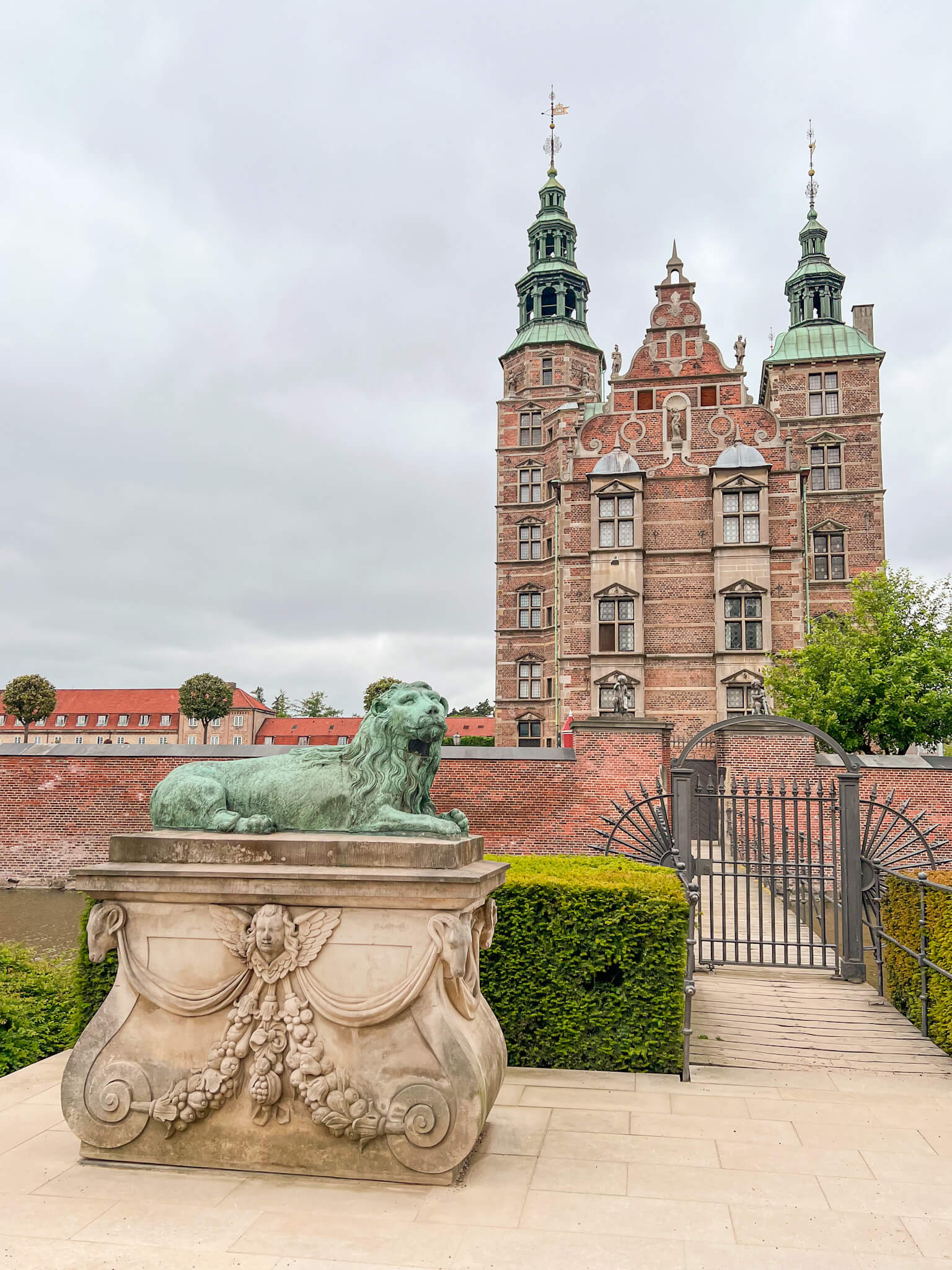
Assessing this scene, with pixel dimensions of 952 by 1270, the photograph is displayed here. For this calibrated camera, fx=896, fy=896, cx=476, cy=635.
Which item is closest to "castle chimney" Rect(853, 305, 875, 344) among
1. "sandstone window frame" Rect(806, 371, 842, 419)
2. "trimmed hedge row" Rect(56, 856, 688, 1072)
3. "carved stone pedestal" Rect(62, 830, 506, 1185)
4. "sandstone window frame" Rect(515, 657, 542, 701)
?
"sandstone window frame" Rect(806, 371, 842, 419)

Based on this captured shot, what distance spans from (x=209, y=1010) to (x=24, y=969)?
16.9ft

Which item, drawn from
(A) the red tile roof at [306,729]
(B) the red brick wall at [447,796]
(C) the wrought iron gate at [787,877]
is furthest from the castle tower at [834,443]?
(A) the red tile roof at [306,729]

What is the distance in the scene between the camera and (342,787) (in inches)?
170

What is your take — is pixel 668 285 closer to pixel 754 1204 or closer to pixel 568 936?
pixel 568 936

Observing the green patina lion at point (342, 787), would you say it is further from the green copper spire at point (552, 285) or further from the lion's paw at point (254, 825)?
the green copper spire at point (552, 285)

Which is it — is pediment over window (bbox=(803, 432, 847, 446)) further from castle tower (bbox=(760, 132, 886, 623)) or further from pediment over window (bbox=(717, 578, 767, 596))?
pediment over window (bbox=(717, 578, 767, 596))

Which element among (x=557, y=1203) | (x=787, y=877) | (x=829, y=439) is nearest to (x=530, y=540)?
(x=829, y=439)

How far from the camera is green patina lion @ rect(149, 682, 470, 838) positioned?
13.9 feet

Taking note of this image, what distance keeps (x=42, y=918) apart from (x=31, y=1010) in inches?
405

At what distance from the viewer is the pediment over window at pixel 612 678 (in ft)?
94.0

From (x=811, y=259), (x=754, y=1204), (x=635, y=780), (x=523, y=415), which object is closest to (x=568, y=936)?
(x=754, y=1204)

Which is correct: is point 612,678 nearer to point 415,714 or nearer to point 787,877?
point 787,877

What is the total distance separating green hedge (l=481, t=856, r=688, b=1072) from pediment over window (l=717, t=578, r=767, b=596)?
23.2 m

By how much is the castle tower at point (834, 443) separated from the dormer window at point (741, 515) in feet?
16.7
